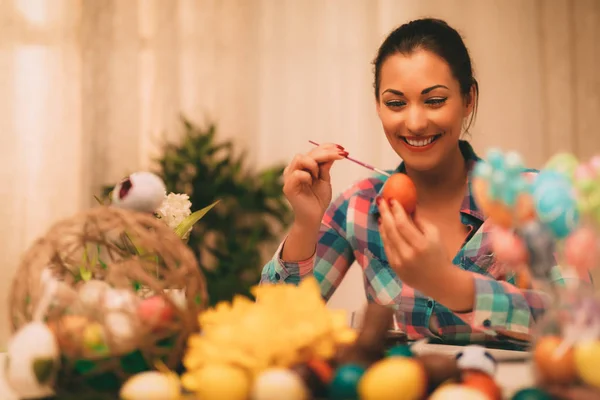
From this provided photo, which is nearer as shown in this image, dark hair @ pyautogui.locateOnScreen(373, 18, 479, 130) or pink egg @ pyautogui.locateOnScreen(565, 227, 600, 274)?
pink egg @ pyautogui.locateOnScreen(565, 227, 600, 274)

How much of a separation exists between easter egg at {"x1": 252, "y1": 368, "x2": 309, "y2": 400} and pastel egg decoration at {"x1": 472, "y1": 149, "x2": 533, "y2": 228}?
0.22 meters

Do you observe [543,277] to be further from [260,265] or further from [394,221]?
[260,265]

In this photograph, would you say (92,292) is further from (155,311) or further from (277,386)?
(277,386)

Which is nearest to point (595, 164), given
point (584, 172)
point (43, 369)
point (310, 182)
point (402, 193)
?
point (584, 172)

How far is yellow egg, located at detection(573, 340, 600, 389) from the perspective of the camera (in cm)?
51

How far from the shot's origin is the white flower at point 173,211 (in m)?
0.97

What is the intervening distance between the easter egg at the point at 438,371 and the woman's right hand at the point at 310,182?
0.60m

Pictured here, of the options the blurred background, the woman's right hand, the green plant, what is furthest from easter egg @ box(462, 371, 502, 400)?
the blurred background

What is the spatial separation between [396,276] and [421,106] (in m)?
0.35

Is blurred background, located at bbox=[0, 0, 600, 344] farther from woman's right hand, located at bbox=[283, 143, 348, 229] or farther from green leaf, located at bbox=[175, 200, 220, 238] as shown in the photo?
green leaf, located at bbox=[175, 200, 220, 238]

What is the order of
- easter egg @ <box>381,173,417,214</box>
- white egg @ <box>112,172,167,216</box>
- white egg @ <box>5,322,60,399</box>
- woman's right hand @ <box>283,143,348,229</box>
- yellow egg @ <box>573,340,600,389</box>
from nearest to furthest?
yellow egg @ <box>573,340,600,389</box> < white egg @ <box>5,322,60,399</box> < white egg @ <box>112,172,167,216</box> < easter egg @ <box>381,173,417,214</box> < woman's right hand @ <box>283,143,348,229</box>

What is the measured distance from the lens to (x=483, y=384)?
564 millimetres

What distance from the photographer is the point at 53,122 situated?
8.95 ft

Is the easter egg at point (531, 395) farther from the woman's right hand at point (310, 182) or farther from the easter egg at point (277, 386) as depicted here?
the woman's right hand at point (310, 182)
